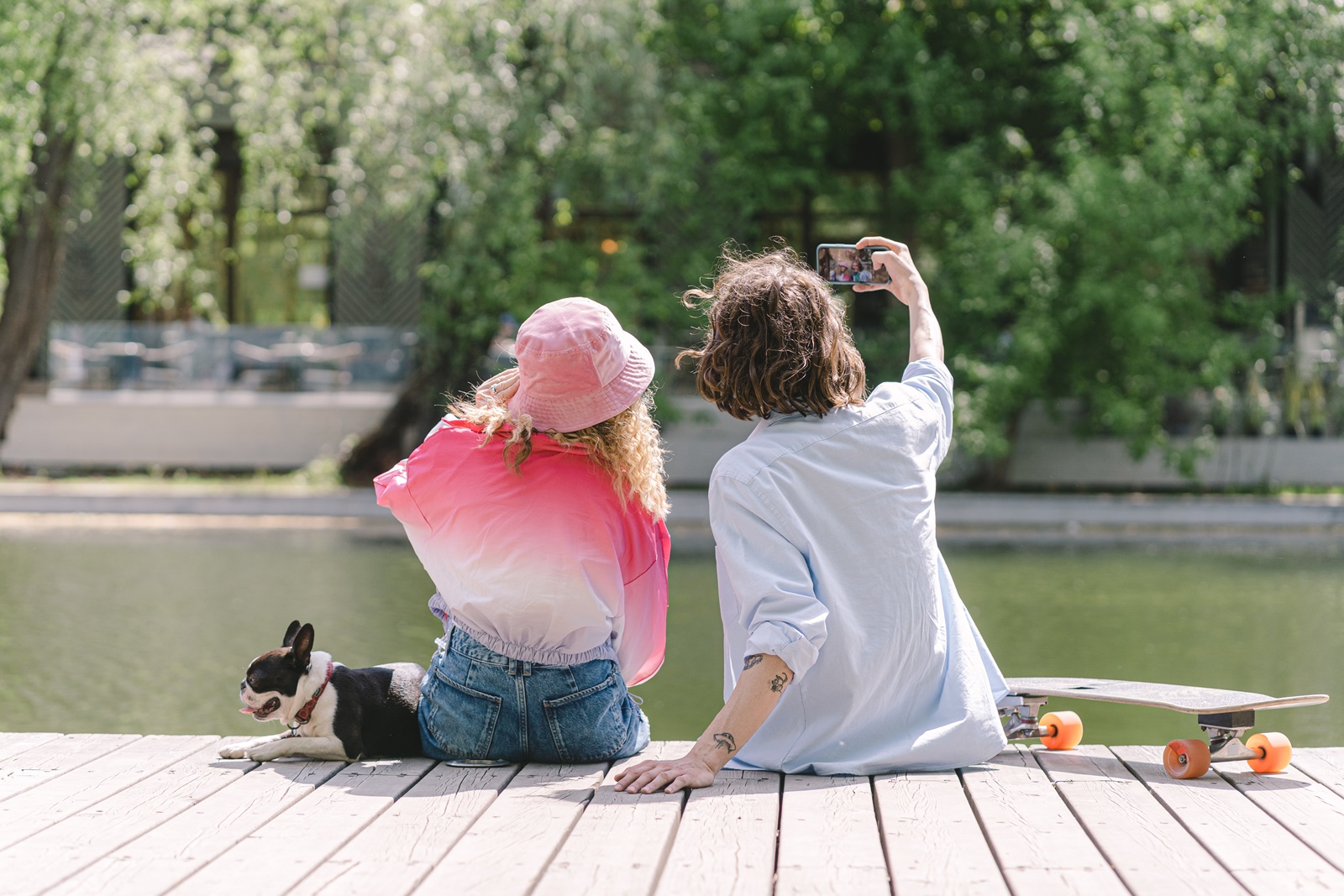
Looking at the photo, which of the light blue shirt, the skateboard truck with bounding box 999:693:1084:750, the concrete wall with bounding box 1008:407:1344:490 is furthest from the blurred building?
the light blue shirt

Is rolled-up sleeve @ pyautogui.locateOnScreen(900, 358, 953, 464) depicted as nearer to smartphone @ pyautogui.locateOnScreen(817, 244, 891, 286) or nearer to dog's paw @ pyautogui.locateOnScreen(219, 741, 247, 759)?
smartphone @ pyautogui.locateOnScreen(817, 244, 891, 286)

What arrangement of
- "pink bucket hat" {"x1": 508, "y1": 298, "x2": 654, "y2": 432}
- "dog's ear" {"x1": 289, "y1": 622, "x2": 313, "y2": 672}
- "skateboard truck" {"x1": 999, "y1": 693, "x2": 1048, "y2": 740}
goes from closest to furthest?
"pink bucket hat" {"x1": 508, "y1": 298, "x2": 654, "y2": 432}, "dog's ear" {"x1": 289, "y1": 622, "x2": 313, "y2": 672}, "skateboard truck" {"x1": 999, "y1": 693, "x2": 1048, "y2": 740}

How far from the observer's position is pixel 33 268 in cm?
1722

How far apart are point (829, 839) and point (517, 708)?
0.96m

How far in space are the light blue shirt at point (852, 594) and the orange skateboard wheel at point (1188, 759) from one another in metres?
0.40

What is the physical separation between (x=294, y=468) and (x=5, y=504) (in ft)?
14.8

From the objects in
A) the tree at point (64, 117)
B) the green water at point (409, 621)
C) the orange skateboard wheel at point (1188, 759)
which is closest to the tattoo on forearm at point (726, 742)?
the orange skateboard wheel at point (1188, 759)

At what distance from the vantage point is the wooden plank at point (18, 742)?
3871mm

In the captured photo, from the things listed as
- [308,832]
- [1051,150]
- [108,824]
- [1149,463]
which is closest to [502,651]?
[308,832]

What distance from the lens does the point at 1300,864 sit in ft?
9.21

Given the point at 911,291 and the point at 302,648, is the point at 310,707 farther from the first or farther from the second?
the point at 911,291

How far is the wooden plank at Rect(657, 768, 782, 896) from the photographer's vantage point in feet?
8.81

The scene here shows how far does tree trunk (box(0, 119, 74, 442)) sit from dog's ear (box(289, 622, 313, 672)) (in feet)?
48.3

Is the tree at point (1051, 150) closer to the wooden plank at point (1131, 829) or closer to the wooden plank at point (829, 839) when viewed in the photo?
the wooden plank at point (1131, 829)
